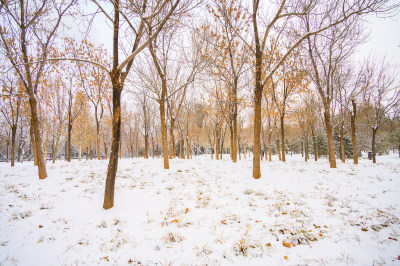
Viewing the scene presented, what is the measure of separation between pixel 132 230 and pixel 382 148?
5188 centimetres

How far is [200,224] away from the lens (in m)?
3.61

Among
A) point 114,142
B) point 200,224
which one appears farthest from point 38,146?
point 200,224

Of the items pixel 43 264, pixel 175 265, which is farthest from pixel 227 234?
pixel 43 264

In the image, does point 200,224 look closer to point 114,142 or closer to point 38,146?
point 114,142

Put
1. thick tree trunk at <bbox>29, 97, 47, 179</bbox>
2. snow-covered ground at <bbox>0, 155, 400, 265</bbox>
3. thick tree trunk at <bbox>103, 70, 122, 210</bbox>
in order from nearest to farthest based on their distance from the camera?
snow-covered ground at <bbox>0, 155, 400, 265</bbox> < thick tree trunk at <bbox>103, 70, 122, 210</bbox> < thick tree trunk at <bbox>29, 97, 47, 179</bbox>

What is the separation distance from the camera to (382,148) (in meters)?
34.8

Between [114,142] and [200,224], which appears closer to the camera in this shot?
[200,224]

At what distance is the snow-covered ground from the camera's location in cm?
267

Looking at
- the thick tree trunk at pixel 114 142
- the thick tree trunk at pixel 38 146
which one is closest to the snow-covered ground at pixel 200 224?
the thick tree trunk at pixel 114 142

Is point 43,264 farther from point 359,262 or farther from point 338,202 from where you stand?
point 338,202

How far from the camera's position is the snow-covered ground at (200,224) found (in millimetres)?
2666

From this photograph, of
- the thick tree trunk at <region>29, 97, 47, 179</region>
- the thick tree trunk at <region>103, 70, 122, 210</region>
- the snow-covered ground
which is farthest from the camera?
the thick tree trunk at <region>29, 97, 47, 179</region>

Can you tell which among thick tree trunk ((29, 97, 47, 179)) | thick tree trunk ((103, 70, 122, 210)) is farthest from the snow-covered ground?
thick tree trunk ((29, 97, 47, 179))

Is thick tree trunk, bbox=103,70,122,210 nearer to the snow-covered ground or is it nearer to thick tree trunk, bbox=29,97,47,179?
the snow-covered ground
